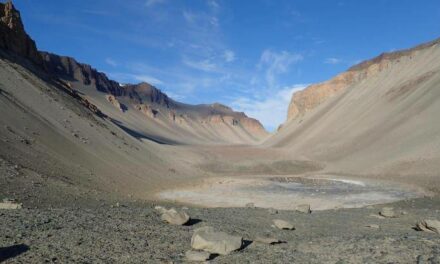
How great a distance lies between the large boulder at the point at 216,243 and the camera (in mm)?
9102

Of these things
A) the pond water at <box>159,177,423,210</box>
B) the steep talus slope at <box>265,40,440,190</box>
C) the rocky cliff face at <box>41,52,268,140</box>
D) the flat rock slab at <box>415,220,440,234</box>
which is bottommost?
the pond water at <box>159,177,423,210</box>

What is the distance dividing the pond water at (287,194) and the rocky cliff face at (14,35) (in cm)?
2948

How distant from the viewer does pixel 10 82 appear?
108 feet

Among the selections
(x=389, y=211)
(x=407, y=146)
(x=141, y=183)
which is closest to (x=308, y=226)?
(x=389, y=211)

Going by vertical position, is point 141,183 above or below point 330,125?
below

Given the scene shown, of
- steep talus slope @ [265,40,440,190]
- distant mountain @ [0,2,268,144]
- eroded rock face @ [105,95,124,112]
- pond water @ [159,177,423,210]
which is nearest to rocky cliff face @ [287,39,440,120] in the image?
steep talus slope @ [265,40,440,190]

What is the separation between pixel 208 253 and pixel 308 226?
5910mm

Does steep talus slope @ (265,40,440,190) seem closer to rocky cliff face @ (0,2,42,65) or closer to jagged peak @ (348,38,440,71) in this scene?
jagged peak @ (348,38,440,71)

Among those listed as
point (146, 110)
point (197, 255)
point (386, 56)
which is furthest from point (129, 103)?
point (197, 255)

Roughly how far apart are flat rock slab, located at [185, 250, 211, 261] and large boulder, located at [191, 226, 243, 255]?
365 millimetres

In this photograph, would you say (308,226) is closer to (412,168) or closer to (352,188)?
(352,188)

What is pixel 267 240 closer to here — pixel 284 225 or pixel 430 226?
pixel 284 225

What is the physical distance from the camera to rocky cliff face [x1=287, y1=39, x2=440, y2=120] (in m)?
97.2

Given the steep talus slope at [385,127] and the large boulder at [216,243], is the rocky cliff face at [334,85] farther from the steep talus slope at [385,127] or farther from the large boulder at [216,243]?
the large boulder at [216,243]
